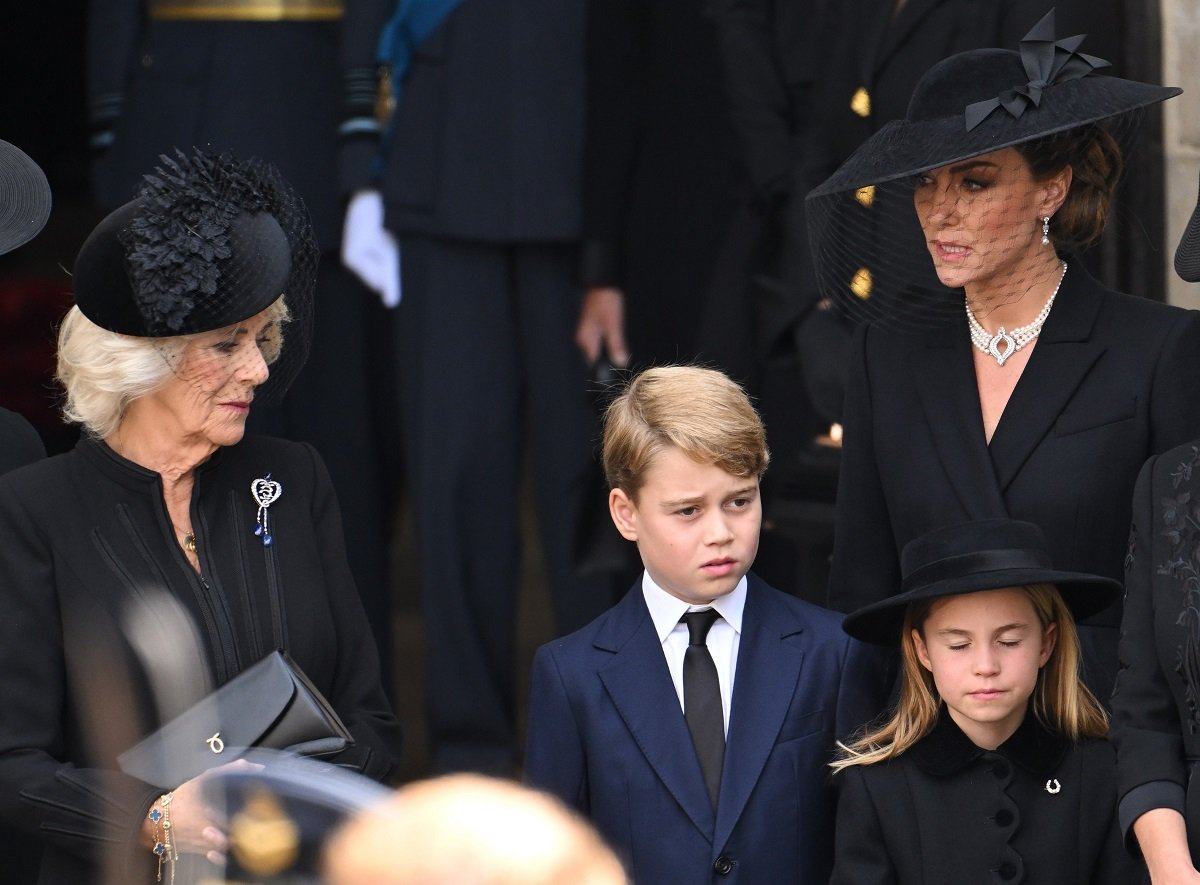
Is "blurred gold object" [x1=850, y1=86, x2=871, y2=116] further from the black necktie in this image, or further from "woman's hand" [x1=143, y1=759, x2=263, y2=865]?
"woman's hand" [x1=143, y1=759, x2=263, y2=865]

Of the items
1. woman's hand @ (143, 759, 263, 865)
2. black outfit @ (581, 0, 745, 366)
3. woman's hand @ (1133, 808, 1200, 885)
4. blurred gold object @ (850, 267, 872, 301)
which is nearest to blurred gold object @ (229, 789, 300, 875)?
woman's hand @ (143, 759, 263, 865)

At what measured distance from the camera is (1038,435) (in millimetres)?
3166

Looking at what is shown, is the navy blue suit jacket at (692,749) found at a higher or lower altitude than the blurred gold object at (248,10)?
lower

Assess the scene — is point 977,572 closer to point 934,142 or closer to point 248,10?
point 934,142

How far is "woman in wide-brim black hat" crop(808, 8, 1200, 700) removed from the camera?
3115 mm

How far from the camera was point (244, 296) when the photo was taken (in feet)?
10.2

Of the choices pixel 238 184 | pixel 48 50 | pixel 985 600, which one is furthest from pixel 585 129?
pixel 48 50

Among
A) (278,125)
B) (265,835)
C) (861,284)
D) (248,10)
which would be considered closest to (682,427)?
(861,284)

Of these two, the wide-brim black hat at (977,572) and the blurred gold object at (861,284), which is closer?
the wide-brim black hat at (977,572)

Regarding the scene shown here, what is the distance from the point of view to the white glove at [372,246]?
505 centimetres

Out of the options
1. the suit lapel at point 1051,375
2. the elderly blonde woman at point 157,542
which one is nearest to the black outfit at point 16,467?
the elderly blonde woman at point 157,542

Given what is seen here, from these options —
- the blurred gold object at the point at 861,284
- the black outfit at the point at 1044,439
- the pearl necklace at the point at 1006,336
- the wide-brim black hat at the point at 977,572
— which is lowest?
the wide-brim black hat at the point at 977,572

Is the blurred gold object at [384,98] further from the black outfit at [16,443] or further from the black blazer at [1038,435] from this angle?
the black blazer at [1038,435]

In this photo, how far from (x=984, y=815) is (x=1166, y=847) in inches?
11.5
